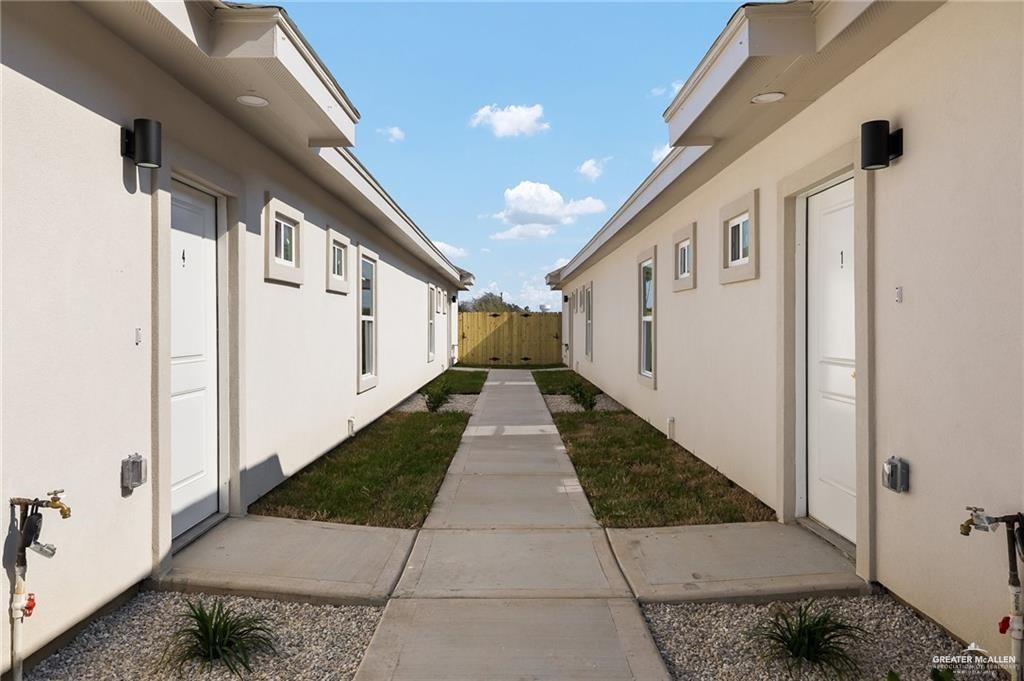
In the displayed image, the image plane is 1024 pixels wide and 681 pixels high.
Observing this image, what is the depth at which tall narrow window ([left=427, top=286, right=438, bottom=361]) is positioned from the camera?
15.3 m

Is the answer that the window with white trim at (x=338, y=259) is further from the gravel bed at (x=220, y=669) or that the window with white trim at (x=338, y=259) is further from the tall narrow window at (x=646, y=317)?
the gravel bed at (x=220, y=669)

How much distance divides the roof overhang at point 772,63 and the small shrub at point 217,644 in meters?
3.76

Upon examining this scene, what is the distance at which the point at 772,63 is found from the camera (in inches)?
136

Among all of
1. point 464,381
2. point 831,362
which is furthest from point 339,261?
point 464,381

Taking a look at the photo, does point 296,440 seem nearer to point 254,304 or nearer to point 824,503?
point 254,304

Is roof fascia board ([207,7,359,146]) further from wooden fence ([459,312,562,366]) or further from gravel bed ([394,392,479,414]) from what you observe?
wooden fence ([459,312,562,366])

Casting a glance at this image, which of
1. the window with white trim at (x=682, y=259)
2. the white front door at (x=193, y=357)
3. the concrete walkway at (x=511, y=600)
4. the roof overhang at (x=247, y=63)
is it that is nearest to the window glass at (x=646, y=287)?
the window with white trim at (x=682, y=259)

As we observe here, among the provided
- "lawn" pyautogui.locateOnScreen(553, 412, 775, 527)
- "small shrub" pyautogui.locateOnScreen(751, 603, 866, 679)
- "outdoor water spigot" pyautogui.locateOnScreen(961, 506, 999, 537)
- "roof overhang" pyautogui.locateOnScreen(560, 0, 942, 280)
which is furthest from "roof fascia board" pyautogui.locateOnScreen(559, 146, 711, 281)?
"small shrub" pyautogui.locateOnScreen(751, 603, 866, 679)

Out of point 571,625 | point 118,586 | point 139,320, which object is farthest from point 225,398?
point 571,625

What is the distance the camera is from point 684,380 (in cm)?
723

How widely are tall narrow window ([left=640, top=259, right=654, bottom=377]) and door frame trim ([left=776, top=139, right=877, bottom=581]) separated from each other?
15.2 ft

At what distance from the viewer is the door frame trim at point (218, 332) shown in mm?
3449

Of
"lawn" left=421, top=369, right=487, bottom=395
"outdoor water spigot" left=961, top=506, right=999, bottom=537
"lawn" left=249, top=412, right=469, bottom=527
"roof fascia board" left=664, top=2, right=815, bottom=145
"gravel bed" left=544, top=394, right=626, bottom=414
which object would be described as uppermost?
"roof fascia board" left=664, top=2, right=815, bottom=145

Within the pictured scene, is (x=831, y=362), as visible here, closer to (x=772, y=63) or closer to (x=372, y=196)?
(x=772, y=63)
